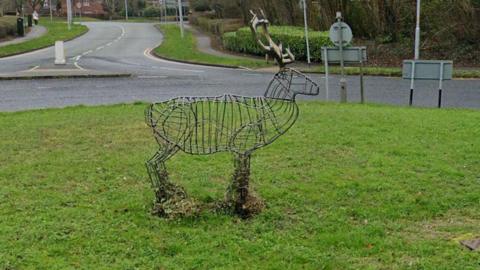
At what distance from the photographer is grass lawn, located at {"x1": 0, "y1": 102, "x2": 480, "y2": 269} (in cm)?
495

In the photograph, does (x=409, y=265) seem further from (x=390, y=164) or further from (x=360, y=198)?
(x=390, y=164)

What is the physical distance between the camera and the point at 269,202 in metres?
6.23

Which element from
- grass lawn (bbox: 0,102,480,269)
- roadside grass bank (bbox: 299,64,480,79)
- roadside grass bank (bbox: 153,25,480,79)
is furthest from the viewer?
roadside grass bank (bbox: 153,25,480,79)

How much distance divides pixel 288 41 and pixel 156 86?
36.6 ft

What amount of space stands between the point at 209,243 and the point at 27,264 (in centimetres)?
150

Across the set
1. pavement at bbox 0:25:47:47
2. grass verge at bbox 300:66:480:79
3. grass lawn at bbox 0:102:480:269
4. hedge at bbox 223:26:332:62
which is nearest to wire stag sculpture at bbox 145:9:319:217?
grass lawn at bbox 0:102:480:269

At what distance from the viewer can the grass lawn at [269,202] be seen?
4945mm

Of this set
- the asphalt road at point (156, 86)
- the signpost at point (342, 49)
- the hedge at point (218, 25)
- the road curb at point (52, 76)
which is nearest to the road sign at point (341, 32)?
the signpost at point (342, 49)

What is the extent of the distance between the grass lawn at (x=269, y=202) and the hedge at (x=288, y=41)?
52.0 feet

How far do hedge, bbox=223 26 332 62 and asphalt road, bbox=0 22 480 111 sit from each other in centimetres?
413

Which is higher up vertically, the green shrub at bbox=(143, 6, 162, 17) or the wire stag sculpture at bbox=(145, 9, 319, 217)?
the green shrub at bbox=(143, 6, 162, 17)

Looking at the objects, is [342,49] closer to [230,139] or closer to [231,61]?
[230,139]

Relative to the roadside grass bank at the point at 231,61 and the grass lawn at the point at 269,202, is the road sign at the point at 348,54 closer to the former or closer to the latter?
the grass lawn at the point at 269,202

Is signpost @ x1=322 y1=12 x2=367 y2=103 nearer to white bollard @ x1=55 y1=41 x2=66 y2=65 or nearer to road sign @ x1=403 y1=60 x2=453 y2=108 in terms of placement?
road sign @ x1=403 y1=60 x2=453 y2=108
